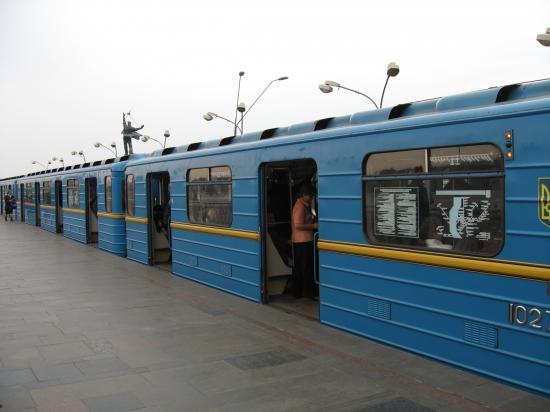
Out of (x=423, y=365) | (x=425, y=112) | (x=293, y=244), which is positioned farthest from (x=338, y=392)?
(x=293, y=244)

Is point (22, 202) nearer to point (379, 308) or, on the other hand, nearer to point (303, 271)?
point (303, 271)

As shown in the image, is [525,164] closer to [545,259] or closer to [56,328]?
[545,259]

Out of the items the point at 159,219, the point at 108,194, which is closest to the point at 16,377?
the point at 159,219

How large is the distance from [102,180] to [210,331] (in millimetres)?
9764

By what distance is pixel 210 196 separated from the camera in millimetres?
9445

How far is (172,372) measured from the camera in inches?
207

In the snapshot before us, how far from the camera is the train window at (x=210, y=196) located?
29.2 feet

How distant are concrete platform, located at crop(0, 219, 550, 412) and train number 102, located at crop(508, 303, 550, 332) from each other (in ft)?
1.90

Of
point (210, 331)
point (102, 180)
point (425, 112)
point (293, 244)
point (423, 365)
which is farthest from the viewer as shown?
point (102, 180)

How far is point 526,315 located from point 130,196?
424 inches

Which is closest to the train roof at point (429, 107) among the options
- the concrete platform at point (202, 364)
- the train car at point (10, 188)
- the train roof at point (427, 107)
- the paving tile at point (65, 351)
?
the train roof at point (427, 107)

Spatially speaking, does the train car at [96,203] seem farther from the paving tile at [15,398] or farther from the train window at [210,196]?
the paving tile at [15,398]

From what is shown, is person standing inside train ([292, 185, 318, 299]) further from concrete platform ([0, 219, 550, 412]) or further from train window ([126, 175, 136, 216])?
train window ([126, 175, 136, 216])

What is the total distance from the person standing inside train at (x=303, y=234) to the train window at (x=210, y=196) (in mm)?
1214
